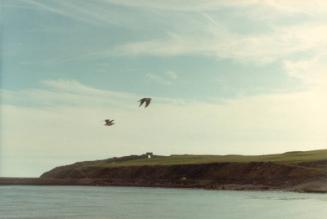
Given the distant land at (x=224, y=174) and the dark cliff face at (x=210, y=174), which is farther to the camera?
the dark cliff face at (x=210, y=174)

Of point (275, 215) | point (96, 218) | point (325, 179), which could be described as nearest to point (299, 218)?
point (275, 215)

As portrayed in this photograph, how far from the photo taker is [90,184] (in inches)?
7377

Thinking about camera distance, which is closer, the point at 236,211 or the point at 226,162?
the point at 236,211

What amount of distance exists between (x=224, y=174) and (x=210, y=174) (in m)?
4.62

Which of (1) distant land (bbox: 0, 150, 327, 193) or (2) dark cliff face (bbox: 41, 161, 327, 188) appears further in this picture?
(2) dark cliff face (bbox: 41, 161, 327, 188)

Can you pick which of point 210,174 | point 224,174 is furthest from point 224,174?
point 210,174

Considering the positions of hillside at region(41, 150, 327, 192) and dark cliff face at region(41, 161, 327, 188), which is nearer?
hillside at region(41, 150, 327, 192)

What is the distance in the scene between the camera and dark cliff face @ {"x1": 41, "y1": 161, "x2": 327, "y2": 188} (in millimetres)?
143625

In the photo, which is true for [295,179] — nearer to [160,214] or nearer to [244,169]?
[244,169]

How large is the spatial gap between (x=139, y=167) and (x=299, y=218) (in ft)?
388

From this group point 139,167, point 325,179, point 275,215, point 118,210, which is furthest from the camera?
point 139,167

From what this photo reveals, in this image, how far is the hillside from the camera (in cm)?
14138

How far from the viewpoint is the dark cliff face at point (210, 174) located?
5655 inches

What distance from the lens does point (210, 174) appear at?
16300 centimetres
